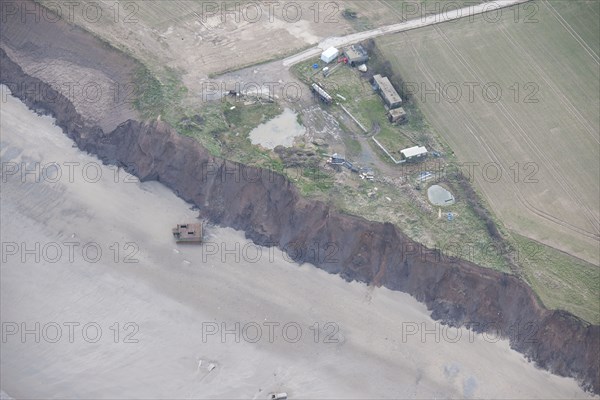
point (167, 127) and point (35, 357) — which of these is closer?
point (35, 357)

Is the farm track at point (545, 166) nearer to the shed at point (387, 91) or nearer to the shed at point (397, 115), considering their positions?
the shed at point (387, 91)

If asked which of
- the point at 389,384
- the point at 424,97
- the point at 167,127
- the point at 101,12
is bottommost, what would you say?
the point at 389,384

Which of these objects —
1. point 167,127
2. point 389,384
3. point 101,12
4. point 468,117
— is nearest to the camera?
point 389,384

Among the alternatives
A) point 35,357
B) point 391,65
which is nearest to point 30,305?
point 35,357

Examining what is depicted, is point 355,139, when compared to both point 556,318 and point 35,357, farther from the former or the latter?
point 35,357

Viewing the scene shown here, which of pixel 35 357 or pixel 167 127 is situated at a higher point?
pixel 167 127

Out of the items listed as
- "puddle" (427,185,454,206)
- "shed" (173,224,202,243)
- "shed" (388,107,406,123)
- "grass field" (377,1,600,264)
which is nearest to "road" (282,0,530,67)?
"grass field" (377,1,600,264)

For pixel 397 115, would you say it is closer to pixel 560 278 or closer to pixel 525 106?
pixel 525 106
